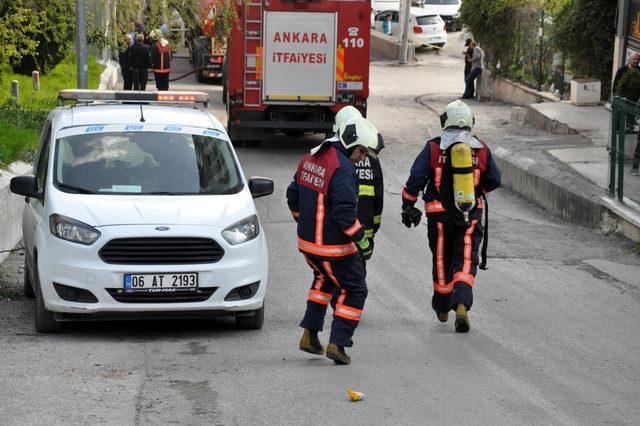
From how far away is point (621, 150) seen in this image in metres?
14.7

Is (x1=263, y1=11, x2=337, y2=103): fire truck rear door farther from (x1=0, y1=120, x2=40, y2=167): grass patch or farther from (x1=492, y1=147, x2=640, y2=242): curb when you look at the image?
(x1=0, y1=120, x2=40, y2=167): grass patch

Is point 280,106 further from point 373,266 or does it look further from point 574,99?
point 373,266

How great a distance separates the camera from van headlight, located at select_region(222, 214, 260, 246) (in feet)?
30.2

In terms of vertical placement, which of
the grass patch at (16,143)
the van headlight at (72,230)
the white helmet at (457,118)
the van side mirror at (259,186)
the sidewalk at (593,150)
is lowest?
the sidewalk at (593,150)

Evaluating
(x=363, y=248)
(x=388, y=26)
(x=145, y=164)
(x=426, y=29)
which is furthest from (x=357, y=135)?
(x=388, y=26)

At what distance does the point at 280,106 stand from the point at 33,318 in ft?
40.4

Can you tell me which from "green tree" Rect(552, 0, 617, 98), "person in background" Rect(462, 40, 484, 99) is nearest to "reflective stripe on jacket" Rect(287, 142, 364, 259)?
"green tree" Rect(552, 0, 617, 98)

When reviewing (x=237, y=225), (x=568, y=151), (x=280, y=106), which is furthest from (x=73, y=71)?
(x=237, y=225)

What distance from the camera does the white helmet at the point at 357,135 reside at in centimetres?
812

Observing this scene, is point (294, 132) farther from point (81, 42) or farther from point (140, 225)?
point (140, 225)

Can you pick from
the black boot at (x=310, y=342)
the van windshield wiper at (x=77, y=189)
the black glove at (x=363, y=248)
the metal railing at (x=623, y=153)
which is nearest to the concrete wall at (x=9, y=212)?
the van windshield wiper at (x=77, y=189)

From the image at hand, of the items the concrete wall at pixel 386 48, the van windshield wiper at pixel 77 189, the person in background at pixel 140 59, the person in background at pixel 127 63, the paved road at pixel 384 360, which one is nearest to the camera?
the paved road at pixel 384 360

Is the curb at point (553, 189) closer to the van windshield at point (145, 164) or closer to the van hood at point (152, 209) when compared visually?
the van windshield at point (145, 164)

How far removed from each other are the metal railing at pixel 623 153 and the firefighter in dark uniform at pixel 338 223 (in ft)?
22.6
